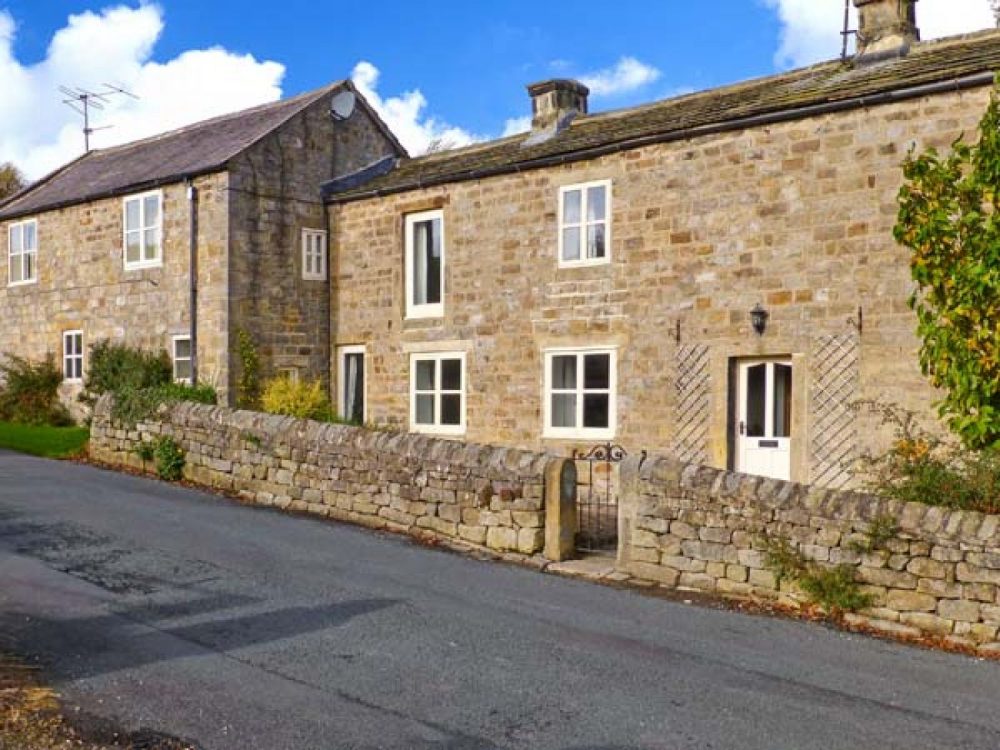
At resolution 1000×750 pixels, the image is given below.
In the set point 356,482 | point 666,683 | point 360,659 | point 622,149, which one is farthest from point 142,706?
point 622,149

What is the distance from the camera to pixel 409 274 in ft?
62.0

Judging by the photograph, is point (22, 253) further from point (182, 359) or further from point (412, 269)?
point (412, 269)

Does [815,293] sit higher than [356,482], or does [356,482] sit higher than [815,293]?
[815,293]

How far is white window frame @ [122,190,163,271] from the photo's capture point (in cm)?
2006

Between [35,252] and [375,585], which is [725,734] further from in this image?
[35,252]

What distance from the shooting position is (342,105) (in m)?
20.8

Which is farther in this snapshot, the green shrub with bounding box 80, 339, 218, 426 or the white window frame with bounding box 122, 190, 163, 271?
the white window frame with bounding box 122, 190, 163, 271

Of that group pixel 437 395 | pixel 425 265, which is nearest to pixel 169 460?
pixel 437 395

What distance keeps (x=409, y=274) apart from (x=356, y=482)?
23.2 ft

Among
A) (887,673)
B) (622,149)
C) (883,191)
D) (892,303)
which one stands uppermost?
(622,149)

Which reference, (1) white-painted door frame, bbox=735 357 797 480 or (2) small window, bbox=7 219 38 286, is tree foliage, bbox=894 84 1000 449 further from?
(2) small window, bbox=7 219 38 286

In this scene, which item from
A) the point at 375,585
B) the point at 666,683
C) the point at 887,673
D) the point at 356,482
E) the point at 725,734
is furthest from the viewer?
the point at 356,482

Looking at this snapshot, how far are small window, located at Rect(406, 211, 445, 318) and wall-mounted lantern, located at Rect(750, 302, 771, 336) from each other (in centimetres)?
636

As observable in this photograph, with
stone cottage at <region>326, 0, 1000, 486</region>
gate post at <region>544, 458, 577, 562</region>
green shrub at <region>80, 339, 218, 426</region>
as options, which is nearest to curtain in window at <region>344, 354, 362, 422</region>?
stone cottage at <region>326, 0, 1000, 486</region>
